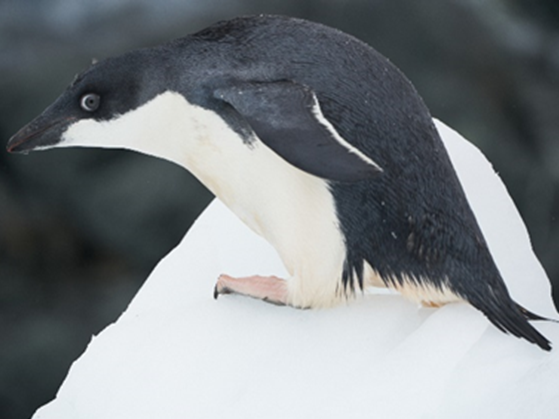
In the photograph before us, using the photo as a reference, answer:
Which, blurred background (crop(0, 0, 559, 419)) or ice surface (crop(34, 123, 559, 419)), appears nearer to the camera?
ice surface (crop(34, 123, 559, 419))

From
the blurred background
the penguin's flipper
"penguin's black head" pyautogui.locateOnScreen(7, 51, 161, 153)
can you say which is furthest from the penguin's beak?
the blurred background

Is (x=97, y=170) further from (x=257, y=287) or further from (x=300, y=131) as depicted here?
(x=300, y=131)

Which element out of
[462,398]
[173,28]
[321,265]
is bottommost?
[462,398]

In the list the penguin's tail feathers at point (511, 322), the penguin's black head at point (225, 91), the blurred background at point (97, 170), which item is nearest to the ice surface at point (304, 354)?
the penguin's tail feathers at point (511, 322)

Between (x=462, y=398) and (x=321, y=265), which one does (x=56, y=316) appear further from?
(x=462, y=398)

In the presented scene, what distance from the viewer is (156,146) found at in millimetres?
739

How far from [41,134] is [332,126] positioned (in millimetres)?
240

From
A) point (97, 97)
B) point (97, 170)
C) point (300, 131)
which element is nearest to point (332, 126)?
point (300, 131)

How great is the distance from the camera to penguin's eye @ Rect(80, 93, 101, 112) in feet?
2.34

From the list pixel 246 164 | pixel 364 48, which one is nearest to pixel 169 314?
pixel 246 164

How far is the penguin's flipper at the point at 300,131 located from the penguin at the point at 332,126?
0.01 m

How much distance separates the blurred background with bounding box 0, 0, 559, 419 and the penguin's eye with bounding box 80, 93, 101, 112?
491 millimetres

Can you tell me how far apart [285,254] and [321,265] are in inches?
1.3

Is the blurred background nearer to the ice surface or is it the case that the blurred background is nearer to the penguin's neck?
the ice surface
